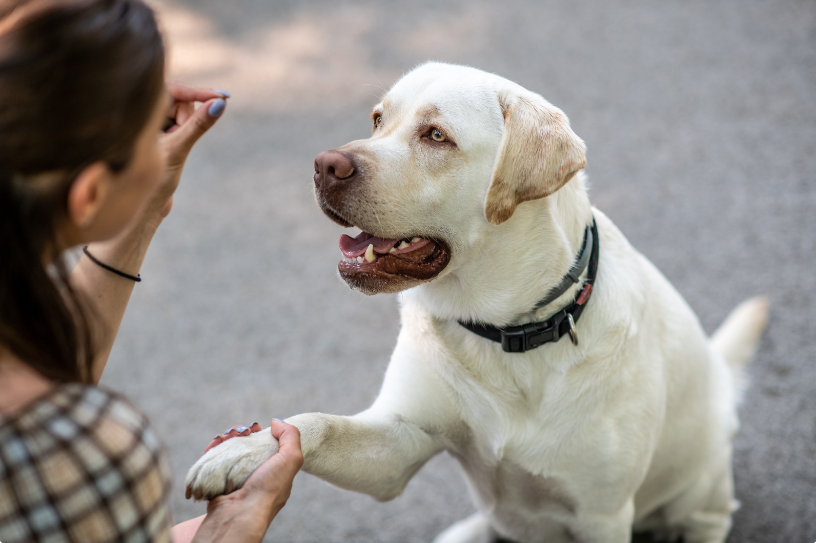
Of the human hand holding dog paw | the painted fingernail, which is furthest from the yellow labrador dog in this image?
the painted fingernail

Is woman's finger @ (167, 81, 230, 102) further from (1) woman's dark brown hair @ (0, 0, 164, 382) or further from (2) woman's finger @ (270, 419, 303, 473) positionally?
(2) woman's finger @ (270, 419, 303, 473)

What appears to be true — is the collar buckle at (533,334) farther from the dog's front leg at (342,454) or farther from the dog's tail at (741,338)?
the dog's tail at (741,338)

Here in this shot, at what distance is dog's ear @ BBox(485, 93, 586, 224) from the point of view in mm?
1489

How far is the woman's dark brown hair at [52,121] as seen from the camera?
94 cm

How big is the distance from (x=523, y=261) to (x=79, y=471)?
3.44ft

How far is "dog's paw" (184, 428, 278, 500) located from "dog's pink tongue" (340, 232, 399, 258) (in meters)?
0.52

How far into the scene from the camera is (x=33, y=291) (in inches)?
39.8

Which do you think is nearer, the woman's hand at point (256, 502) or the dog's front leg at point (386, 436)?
the woman's hand at point (256, 502)

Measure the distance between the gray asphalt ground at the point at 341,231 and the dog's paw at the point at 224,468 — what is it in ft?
3.58

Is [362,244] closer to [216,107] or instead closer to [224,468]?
[216,107]

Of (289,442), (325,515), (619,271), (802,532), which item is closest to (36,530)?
(289,442)

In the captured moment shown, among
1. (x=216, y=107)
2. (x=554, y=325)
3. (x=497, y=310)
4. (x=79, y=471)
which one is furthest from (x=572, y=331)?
(x=79, y=471)

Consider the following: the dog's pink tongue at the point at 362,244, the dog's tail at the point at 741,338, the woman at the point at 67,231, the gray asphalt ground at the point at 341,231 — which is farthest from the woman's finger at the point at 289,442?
the dog's tail at the point at 741,338

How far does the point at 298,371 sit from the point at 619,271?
5.41 ft
